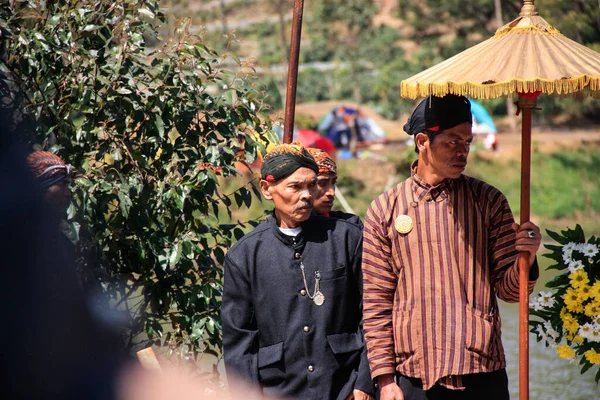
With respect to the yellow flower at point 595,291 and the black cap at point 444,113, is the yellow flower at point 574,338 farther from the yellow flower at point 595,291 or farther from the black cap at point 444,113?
the black cap at point 444,113

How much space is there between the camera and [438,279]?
3.15 m

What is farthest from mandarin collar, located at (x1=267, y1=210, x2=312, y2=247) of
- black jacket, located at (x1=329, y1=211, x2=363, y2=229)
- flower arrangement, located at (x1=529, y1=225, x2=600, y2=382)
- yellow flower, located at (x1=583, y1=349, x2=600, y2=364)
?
yellow flower, located at (x1=583, y1=349, x2=600, y2=364)

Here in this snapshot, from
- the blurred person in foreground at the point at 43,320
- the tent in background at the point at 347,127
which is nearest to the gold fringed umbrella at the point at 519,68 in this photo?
the blurred person in foreground at the point at 43,320

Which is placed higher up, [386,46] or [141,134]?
[386,46]

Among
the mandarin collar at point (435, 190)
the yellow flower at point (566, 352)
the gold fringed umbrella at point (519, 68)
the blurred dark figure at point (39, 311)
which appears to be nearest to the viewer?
the blurred dark figure at point (39, 311)

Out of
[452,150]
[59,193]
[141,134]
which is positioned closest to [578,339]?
[452,150]

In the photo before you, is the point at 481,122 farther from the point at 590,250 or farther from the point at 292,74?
the point at 590,250

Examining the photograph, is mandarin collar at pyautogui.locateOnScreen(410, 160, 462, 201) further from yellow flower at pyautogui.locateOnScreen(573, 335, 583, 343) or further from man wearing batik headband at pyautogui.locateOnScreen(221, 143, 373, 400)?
yellow flower at pyautogui.locateOnScreen(573, 335, 583, 343)

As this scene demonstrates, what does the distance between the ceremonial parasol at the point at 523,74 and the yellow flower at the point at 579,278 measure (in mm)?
670

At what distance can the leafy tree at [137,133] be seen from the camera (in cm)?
410

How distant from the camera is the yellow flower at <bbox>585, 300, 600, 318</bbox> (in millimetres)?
3658

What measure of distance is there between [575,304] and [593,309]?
8cm

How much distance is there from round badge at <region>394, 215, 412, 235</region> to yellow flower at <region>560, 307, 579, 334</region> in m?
1.04

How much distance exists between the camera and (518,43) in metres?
3.16
